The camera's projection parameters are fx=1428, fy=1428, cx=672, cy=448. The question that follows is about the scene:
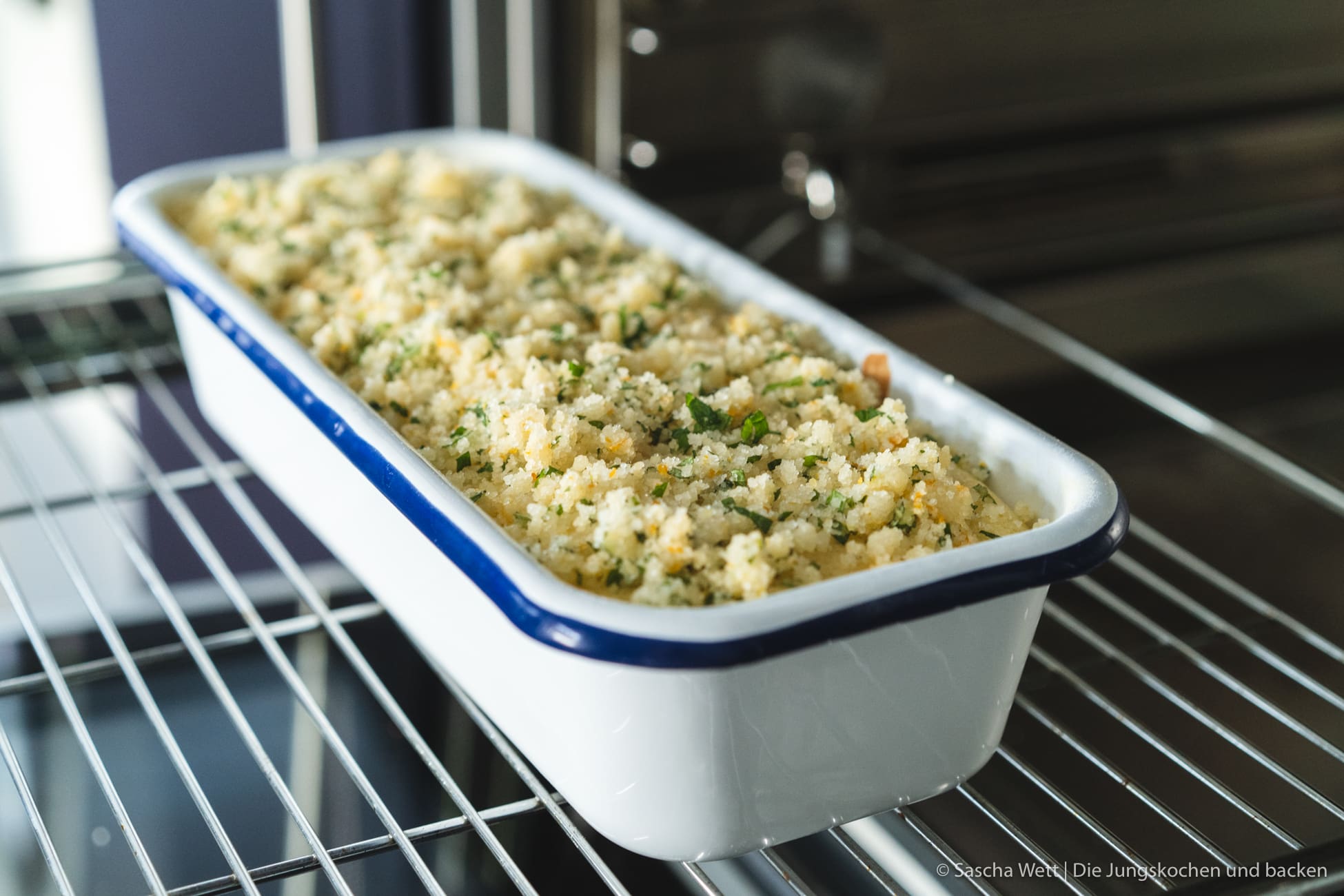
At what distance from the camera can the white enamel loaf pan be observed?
600 millimetres

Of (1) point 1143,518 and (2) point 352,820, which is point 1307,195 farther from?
(2) point 352,820

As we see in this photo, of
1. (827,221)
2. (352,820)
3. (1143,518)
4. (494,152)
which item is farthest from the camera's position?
(827,221)

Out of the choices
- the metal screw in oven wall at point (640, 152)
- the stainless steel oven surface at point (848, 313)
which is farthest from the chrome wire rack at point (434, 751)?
the metal screw in oven wall at point (640, 152)

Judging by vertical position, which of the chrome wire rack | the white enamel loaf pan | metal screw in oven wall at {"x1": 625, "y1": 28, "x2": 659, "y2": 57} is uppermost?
metal screw in oven wall at {"x1": 625, "y1": 28, "x2": 659, "y2": 57}

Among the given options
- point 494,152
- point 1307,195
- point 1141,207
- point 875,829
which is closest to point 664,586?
point 875,829

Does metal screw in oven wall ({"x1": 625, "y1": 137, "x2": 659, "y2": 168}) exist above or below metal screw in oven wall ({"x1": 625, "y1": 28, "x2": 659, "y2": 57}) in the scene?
below

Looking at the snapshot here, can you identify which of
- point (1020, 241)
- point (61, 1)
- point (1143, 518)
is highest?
point (61, 1)

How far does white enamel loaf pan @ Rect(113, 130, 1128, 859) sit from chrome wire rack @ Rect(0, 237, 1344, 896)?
6 centimetres

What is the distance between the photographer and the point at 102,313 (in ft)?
4.32

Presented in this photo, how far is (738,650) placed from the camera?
578 mm

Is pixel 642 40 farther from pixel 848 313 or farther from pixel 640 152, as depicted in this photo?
pixel 848 313

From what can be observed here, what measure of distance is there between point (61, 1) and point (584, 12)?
52 cm

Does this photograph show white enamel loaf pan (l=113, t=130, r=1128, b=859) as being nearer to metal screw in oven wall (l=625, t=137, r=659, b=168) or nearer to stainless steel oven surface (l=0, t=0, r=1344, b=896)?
stainless steel oven surface (l=0, t=0, r=1344, b=896)

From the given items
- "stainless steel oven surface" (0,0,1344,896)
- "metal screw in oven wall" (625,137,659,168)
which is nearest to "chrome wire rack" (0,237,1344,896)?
"stainless steel oven surface" (0,0,1344,896)
